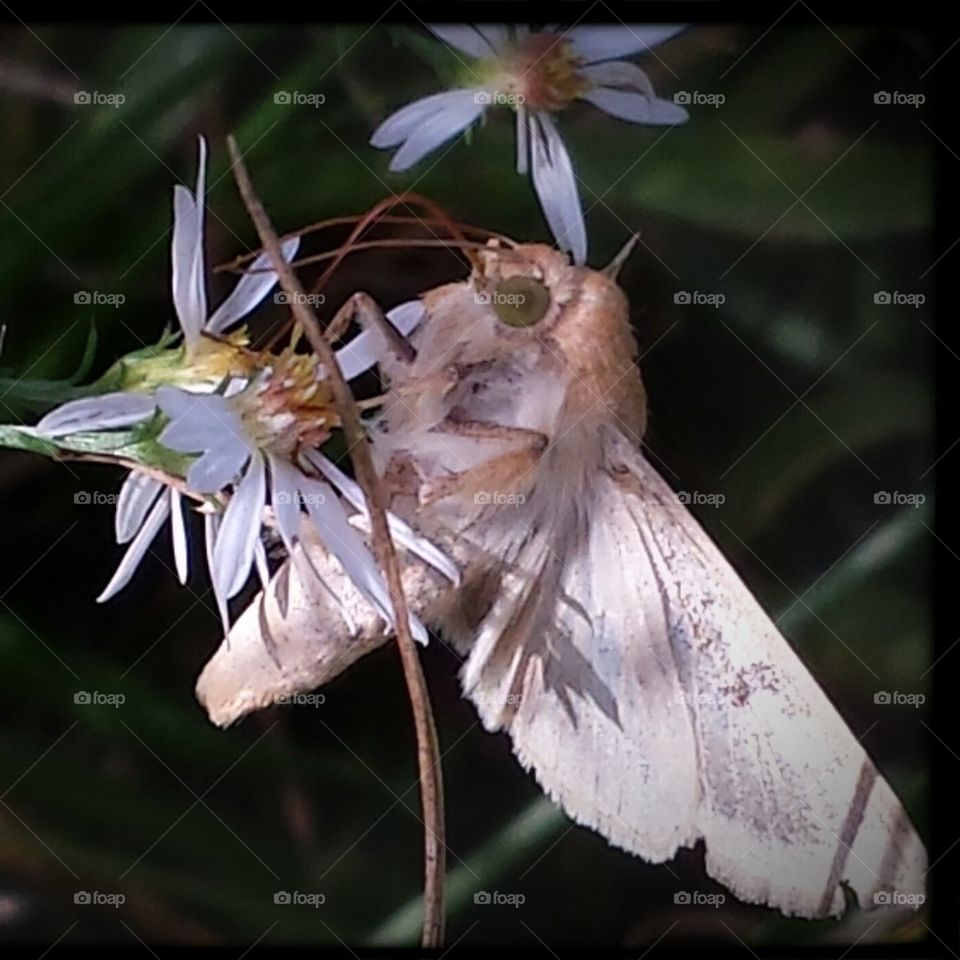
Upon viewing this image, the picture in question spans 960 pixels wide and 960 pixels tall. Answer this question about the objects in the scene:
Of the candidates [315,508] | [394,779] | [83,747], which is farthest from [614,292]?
[83,747]

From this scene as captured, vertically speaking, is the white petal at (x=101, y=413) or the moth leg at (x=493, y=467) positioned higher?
the white petal at (x=101, y=413)

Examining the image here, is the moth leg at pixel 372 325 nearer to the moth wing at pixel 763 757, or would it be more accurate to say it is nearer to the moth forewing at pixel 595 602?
the moth forewing at pixel 595 602

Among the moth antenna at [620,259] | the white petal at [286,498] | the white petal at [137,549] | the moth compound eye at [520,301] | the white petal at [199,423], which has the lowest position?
the white petal at [137,549]

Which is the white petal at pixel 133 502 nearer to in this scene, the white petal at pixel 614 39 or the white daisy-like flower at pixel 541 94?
the white daisy-like flower at pixel 541 94

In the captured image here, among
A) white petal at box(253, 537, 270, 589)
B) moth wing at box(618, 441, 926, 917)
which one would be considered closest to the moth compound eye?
moth wing at box(618, 441, 926, 917)

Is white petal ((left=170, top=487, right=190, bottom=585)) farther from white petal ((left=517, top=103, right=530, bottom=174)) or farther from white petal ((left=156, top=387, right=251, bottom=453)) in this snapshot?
white petal ((left=517, top=103, right=530, bottom=174))

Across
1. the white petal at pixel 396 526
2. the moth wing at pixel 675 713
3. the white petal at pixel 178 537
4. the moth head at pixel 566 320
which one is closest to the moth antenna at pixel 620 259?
the moth head at pixel 566 320
